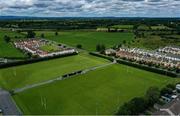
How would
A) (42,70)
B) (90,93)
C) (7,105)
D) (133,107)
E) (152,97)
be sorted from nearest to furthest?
1. (133,107)
2. (152,97)
3. (7,105)
4. (90,93)
5. (42,70)

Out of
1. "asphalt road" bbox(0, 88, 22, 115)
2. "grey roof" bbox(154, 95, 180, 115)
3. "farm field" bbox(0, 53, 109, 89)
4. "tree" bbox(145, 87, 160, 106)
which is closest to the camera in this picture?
"grey roof" bbox(154, 95, 180, 115)

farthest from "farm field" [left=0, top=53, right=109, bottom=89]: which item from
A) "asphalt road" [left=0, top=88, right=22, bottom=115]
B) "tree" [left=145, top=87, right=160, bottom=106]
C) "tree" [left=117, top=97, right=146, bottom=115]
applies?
"tree" [left=145, top=87, right=160, bottom=106]

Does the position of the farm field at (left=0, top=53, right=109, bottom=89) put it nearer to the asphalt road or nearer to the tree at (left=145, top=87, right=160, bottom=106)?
the asphalt road

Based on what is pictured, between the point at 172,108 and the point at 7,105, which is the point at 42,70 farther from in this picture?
the point at 172,108

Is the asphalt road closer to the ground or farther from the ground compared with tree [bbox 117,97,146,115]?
closer to the ground

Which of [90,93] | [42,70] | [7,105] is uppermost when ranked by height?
[42,70]

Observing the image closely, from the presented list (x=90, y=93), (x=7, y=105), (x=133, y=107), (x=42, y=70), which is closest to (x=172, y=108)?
(x=133, y=107)

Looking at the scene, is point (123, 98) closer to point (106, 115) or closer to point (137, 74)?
point (106, 115)

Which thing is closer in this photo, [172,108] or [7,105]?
[172,108]
